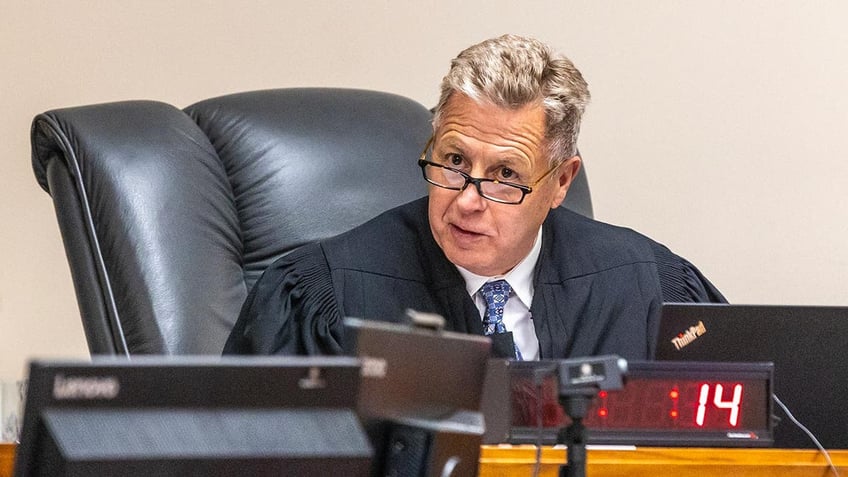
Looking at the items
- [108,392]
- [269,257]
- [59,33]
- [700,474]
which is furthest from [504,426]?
[59,33]

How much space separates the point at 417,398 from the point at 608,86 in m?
2.26

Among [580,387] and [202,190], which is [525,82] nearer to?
[202,190]

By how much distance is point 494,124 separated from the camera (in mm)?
2113

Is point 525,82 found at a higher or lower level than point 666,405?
higher

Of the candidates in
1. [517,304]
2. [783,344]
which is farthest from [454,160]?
[783,344]

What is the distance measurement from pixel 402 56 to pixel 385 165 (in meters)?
0.73

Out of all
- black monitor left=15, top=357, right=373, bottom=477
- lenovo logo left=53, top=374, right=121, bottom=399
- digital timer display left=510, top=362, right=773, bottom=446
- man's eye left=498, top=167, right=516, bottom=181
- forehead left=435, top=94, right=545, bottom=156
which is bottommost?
digital timer display left=510, top=362, right=773, bottom=446

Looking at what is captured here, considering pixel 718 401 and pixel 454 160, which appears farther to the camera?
pixel 454 160

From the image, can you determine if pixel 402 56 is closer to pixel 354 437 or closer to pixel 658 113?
pixel 658 113

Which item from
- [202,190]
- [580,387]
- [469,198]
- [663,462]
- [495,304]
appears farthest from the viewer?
[202,190]

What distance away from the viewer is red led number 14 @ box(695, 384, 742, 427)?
4.97 feet

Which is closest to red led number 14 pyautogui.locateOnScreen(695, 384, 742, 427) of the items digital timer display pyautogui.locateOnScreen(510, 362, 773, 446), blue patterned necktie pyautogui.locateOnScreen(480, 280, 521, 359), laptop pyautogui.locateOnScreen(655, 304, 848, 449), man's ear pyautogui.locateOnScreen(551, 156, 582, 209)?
digital timer display pyautogui.locateOnScreen(510, 362, 773, 446)

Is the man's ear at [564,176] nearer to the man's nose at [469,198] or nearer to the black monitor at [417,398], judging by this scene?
the man's nose at [469,198]

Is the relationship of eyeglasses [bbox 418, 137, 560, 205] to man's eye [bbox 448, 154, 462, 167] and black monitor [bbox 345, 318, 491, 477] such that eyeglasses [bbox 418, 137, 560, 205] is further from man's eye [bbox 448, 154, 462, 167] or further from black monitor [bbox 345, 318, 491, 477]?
black monitor [bbox 345, 318, 491, 477]
